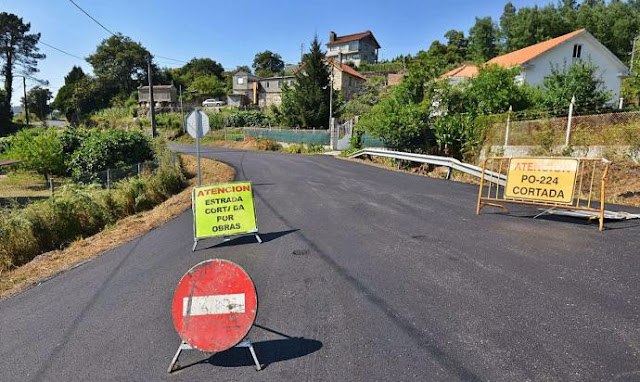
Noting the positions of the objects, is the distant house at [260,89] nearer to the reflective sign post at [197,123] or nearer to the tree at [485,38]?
the tree at [485,38]

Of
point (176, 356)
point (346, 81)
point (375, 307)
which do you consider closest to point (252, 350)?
point (176, 356)

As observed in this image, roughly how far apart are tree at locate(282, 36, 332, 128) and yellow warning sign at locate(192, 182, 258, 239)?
3279 cm

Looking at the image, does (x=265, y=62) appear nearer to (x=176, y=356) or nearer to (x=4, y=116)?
(x=4, y=116)

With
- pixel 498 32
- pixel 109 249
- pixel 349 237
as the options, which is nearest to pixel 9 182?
pixel 109 249

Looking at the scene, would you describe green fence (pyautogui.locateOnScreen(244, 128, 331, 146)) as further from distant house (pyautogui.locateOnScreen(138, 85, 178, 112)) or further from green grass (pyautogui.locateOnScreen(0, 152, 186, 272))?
distant house (pyautogui.locateOnScreen(138, 85, 178, 112))

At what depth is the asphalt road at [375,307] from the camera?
324 cm

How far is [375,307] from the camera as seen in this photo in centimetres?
420

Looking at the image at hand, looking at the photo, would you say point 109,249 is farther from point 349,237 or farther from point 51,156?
point 51,156

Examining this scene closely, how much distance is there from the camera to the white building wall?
32.7m

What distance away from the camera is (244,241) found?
7027 mm

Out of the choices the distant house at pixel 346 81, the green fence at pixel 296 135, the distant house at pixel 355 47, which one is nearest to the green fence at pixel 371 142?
the green fence at pixel 296 135

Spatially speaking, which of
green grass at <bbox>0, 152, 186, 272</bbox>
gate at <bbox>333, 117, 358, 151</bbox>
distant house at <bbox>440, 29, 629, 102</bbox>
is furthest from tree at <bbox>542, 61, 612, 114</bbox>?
green grass at <bbox>0, 152, 186, 272</bbox>

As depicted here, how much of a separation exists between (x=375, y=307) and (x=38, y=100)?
123950mm

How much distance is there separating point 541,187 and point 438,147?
12081 mm
